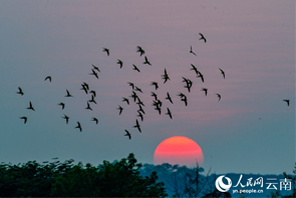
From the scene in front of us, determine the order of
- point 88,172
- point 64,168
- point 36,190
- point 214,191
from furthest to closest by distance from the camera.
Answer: point 64,168 → point 36,190 → point 88,172 → point 214,191

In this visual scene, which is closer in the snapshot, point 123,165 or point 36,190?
point 123,165

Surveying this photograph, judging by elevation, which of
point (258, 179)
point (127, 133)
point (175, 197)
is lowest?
point (175, 197)

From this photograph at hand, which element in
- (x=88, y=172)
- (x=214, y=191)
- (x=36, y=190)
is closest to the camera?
(x=214, y=191)

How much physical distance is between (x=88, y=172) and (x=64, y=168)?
9.89 metres

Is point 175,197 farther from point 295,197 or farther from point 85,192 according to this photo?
point 295,197

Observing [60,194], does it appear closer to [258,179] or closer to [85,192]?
[85,192]

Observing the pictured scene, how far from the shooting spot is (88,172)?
34.8 metres

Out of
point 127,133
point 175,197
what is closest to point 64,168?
point 127,133

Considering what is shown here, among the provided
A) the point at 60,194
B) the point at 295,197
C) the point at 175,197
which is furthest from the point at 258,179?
the point at 60,194

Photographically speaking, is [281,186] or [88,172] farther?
[281,186]

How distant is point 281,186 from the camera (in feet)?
124

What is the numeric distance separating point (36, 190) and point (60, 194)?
6076mm

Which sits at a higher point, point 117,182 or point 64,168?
point 64,168

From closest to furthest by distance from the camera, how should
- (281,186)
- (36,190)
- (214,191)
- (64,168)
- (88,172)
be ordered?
(214,191), (88,172), (281,186), (36,190), (64,168)
